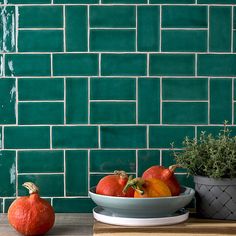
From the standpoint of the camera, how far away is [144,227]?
5.00 feet

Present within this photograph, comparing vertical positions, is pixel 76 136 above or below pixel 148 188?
Answer: above

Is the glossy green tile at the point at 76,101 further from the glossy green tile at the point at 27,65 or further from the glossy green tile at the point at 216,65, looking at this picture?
the glossy green tile at the point at 216,65

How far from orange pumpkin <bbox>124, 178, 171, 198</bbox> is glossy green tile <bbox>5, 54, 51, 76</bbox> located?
523 mm

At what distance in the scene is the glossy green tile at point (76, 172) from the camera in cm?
183

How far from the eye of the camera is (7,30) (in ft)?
5.96

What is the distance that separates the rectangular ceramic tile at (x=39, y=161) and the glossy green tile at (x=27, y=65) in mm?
269

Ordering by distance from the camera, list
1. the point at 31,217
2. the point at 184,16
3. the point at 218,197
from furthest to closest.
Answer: the point at 184,16 → the point at 218,197 → the point at 31,217

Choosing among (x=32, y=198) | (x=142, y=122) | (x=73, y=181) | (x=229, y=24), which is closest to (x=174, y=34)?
(x=229, y=24)

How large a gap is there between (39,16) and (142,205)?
2.43 ft

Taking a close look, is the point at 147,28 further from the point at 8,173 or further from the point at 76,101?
the point at 8,173

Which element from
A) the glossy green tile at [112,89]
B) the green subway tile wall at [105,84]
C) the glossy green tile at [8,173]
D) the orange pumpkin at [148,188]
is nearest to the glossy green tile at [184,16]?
the green subway tile wall at [105,84]

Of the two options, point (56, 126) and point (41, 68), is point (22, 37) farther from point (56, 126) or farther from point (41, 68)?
point (56, 126)

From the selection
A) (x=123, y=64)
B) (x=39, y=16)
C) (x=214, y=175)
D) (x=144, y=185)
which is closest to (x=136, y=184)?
(x=144, y=185)

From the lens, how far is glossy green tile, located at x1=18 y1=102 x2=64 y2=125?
5.99 ft
